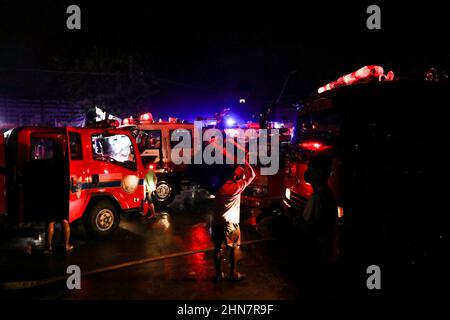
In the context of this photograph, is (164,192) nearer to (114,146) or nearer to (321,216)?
(114,146)

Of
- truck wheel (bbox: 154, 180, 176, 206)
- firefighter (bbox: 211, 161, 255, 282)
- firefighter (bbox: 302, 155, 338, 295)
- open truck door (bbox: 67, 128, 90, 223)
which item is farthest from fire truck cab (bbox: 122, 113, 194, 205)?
firefighter (bbox: 302, 155, 338, 295)

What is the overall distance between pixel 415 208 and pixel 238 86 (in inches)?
770

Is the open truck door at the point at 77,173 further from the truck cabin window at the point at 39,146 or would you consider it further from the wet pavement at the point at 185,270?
the wet pavement at the point at 185,270

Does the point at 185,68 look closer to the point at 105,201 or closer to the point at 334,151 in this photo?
the point at 105,201

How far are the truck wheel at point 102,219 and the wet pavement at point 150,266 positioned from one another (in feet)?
0.62

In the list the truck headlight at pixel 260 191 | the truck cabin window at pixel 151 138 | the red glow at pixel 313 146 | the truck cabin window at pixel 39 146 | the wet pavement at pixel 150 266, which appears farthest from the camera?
the truck cabin window at pixel 151 138

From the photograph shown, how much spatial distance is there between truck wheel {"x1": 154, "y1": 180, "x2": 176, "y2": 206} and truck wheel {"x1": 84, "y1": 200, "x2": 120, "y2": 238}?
2.82 metres

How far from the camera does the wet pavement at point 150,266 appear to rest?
466 centimetres

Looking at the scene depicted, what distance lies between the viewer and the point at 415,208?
4.17 m

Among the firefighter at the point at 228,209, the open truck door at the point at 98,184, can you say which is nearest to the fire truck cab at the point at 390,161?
the firefighter at the point at 228,209

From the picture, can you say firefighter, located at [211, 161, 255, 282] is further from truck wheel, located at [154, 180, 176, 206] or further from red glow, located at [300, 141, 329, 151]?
truck wheel, located at [154, 180, 176, 206]

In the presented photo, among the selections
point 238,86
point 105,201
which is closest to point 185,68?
point 238,86

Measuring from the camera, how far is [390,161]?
13.9 feet

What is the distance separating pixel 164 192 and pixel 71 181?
4.16m
